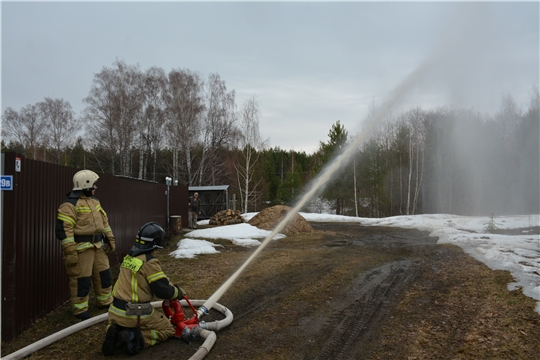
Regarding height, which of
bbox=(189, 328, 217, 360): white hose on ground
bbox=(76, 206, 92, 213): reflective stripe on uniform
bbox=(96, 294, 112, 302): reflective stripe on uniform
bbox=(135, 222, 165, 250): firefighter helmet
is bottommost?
bbox=(189, 328, 217, 360): white hose on ground

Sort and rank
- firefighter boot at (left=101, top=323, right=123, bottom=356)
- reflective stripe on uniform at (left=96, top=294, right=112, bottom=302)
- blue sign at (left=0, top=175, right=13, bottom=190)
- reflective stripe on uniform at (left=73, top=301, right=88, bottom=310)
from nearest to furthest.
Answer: firefighter boot at (left=101, top=323, right=123, bottom=356), blue sign at (left=0, top=175, right=13, bottom=190), reflective stripe on uniform at (left=73, top=301, right=88, bottom=310), reflective stripe on uniform at (left=96, top=294, right=112, bottom=302)

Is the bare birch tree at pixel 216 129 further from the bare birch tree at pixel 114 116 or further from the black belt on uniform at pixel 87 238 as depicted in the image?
the black belt on uniform at pixel 87 238

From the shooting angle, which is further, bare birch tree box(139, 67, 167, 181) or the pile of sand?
bare birch tree box(139, 67, 167, 181)

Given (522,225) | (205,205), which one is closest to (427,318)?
(522,225)

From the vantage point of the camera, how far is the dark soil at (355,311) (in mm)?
4258

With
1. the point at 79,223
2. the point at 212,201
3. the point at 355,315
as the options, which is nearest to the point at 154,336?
the point at 79,223

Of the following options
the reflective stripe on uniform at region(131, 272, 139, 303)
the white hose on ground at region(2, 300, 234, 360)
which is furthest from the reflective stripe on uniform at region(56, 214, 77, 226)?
the reflective stripe on uniform at region(131, 272, 139, 303)

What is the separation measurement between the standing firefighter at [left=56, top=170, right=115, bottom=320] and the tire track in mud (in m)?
3.09

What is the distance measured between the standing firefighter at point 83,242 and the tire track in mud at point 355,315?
3094mm

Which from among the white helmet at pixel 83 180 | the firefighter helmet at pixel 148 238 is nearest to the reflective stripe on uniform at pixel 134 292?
the firefighter helmet at pixel 148 238

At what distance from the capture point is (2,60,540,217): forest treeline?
29000 millimetres

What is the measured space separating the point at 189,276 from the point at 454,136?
110ft

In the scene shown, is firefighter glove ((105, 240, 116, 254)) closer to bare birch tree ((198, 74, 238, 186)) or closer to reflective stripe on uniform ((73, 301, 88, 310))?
reflective stripe on uniform ((73, 301, 88, 310))

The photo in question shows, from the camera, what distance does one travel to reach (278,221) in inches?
661
